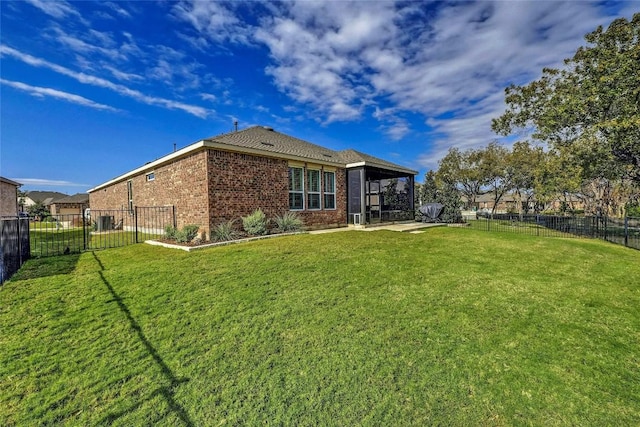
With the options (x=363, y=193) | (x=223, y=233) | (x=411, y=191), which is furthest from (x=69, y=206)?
(x=411, y=191)

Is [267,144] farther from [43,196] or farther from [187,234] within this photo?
[43,196]

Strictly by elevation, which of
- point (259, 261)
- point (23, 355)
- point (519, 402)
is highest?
point (259, 261)

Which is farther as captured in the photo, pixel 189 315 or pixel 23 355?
pixel 189 315

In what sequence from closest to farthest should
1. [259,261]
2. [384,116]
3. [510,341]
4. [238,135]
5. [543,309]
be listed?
[510,341] → [543,309] → [259,261] → [238,135] → [384,116]

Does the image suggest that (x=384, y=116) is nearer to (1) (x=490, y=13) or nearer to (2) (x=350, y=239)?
(1) (x=490, y=13)

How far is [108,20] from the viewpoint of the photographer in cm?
830

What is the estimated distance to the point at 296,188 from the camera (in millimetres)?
12484

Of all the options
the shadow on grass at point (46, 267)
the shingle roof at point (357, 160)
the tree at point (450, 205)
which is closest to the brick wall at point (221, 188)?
the shingle roof at point (357, 160)

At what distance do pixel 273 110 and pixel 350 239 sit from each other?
49.6 ft

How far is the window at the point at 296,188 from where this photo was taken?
40.2ft

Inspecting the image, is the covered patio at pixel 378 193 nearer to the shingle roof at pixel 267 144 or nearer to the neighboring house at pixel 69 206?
the shingle roof at pixel 267 144

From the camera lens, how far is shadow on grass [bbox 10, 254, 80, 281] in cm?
594

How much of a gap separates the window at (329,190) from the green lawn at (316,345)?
299 inches

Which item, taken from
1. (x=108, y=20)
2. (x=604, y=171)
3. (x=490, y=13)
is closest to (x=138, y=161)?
(x=108, y=20)
